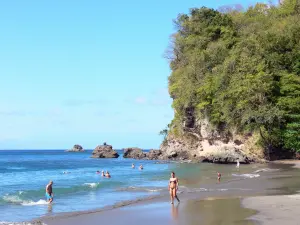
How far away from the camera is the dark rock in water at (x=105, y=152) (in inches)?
4522

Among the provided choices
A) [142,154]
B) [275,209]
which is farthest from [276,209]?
[142,154]

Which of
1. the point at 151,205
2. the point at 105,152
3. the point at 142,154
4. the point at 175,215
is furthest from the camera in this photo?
the point at 105,152

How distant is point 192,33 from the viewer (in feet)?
225

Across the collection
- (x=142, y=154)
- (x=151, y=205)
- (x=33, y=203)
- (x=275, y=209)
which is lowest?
(x=33, y=203)

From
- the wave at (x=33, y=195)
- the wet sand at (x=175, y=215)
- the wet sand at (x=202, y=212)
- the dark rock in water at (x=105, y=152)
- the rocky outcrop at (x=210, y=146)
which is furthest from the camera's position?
the dark rock in water at (x=105, y=152)

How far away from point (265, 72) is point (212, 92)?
9.06 m

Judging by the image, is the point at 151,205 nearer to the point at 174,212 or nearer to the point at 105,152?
the point at 174,212

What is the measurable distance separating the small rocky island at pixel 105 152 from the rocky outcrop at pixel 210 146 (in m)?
42.5

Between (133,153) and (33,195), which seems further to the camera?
(133,153)

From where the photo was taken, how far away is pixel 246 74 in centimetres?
5122

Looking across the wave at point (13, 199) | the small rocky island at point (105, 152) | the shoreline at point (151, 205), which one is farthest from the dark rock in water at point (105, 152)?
the shoreline at point (151, 205)

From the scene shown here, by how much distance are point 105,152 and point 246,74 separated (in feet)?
242

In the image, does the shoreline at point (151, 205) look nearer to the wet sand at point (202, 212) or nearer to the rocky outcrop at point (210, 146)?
the wet sand at point (202, 212)

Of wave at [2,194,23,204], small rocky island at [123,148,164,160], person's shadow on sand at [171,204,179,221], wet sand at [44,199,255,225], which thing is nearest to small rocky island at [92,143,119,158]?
small rocky island at [123,148,164,160]
